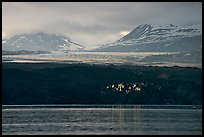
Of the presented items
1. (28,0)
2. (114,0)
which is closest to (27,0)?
(28,0)

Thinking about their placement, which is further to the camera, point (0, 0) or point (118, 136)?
point (118, 136)

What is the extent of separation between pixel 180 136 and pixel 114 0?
3163 inches

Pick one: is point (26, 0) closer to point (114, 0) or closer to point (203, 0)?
point (114, 0)

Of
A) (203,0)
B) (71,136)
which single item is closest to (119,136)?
(71,136)

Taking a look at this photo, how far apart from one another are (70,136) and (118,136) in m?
13.8

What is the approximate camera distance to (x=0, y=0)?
182 ft

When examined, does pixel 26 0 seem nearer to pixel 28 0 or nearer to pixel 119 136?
pixel 28 0

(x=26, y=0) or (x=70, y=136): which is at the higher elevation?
(x=26, y=0)

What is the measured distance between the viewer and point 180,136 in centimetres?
12756

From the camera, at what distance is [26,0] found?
5469 cm

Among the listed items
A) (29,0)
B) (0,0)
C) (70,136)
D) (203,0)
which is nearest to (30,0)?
(29,0)

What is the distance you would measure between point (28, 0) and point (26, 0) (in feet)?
0.77

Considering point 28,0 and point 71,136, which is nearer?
point 28,0

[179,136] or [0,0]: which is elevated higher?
[0,0]
